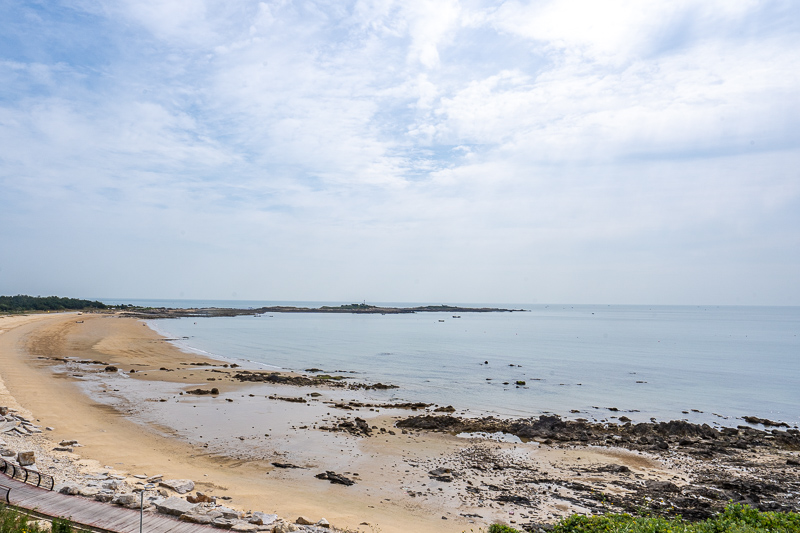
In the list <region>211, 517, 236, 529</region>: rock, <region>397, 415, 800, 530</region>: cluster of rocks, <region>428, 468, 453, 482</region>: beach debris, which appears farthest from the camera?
<region>428, 468, 453, 482</region>: beach debris

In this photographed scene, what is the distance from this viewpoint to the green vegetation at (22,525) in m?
8.96

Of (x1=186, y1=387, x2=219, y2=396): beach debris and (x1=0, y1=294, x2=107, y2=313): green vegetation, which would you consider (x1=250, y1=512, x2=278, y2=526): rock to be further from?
(x1=0, y1=294, x2=107, y2=313): green vegetation

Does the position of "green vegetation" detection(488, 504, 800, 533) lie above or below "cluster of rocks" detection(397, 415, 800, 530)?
above

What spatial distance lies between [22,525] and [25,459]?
604cm

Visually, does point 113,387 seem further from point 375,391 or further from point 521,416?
point 521,416

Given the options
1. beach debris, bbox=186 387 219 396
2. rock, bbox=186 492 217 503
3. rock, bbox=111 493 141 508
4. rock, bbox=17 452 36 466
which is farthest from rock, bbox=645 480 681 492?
beach debris, bbox=186 387 219 396

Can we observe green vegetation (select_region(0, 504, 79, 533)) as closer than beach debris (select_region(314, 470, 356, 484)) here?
Yes

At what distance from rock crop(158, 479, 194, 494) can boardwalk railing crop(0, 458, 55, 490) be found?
2.76 m

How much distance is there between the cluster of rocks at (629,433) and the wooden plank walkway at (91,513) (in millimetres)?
15489

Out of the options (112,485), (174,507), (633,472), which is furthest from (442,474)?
(112,485)

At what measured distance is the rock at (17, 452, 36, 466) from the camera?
13.7 metres

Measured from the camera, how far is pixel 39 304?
127812 mm

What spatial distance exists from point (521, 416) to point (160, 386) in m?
25.0

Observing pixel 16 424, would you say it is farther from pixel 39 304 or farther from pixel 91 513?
pixel 39 304
